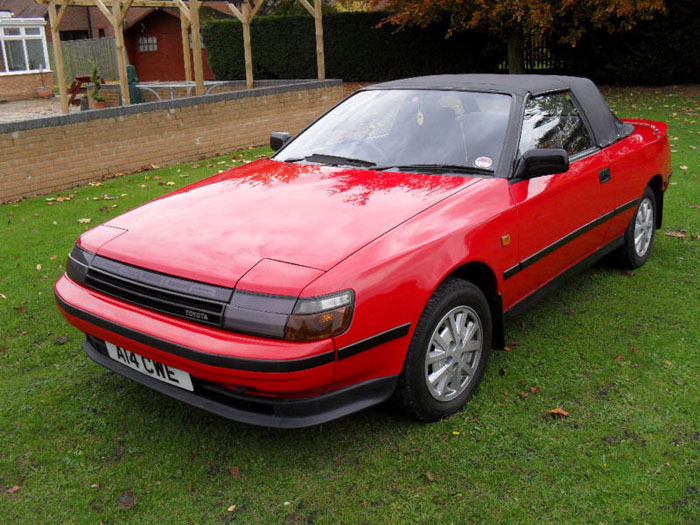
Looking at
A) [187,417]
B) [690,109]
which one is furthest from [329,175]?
[690,109]

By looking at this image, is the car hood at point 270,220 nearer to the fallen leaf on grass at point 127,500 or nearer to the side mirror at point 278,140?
the side mirror at point 278,140

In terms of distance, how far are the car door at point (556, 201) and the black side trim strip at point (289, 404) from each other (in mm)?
1123

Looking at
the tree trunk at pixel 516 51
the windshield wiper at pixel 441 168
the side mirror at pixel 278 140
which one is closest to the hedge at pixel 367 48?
the tree trunk at pixel 516 51

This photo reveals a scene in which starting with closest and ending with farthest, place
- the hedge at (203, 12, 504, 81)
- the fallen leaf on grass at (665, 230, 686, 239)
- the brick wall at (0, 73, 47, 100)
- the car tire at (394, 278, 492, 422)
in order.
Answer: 1. the car tire at (394, 278, 492, 422)
2. the fallen leaf on grass at (665, 230, 686, 239)
3. the hedge at (203, 12, 504, 81)
4. the brick wall at (0, 73, 47, 100)

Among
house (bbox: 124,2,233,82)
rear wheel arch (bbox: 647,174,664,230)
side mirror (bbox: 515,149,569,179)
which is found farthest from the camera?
house (bbox: 124,2,233,82)

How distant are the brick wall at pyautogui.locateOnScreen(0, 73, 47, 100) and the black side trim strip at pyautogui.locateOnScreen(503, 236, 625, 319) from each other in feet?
94.4

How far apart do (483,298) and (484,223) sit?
0.38 m

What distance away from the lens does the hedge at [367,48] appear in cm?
2389

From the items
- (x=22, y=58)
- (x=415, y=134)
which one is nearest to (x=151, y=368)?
(x=415, y=134)

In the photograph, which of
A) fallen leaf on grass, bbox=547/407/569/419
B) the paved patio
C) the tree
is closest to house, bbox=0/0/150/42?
the paved patio

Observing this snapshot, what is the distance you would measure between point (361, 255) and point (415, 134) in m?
1.45

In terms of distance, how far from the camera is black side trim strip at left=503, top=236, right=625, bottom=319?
3.79m

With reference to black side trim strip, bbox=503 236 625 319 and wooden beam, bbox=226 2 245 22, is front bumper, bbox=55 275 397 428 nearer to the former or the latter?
black side trim strip, bbox=503 236 625 319

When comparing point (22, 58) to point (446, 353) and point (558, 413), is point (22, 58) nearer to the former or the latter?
point (446, 353)
